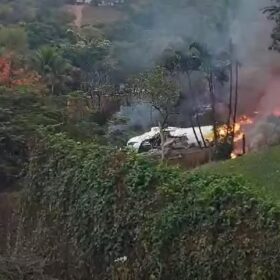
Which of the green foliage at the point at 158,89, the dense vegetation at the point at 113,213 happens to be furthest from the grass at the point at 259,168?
the green foliage at the point at 158,89

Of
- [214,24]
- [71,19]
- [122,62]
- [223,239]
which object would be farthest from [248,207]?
[71,19]

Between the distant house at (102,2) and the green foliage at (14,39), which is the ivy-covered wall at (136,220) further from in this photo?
the distant house at (102,2)

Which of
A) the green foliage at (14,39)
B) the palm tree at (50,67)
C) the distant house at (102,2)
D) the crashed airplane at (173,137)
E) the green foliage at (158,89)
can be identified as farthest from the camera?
the distant house at (102,2)

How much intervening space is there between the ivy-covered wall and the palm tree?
17.9m

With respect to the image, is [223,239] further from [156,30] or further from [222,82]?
[156,30]

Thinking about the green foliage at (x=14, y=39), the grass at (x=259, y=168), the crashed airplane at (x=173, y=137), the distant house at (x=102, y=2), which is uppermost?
the distant house at (x=102, y=2)

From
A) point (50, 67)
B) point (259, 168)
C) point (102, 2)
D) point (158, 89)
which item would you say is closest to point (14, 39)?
point (50, 67)

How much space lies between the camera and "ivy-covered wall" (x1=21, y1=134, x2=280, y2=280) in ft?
21.3

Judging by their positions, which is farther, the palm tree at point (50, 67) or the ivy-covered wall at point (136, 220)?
the palm tree at point (50, 67)

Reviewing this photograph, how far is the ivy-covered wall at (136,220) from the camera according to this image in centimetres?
648

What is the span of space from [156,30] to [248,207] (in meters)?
36.4

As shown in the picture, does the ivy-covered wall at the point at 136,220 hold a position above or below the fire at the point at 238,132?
above

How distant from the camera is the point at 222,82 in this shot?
29719 millimetres

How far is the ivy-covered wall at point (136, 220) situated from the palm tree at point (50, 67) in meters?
17.9
